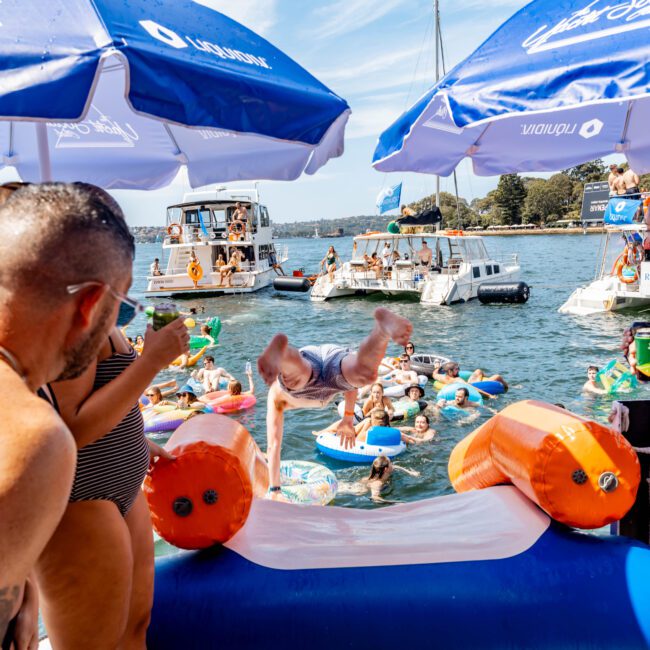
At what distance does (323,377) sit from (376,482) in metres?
4.14

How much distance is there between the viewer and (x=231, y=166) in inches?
A: 182

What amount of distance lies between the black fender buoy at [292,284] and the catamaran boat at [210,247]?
115cm

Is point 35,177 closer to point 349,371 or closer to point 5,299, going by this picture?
point 349,371

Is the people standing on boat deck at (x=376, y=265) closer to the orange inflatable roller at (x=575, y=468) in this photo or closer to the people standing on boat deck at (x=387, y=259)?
the people standing on boat deck at (x=387, y=259)

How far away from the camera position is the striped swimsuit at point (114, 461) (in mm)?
1972

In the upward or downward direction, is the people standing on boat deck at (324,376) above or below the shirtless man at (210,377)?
above

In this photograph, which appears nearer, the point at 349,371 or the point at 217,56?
the point at 217,56

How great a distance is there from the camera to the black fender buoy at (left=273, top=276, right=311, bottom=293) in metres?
27.1

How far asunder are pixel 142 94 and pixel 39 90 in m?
0.36

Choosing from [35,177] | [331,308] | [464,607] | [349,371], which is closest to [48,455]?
[464,607]

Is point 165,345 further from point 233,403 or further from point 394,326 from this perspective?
point 233,403

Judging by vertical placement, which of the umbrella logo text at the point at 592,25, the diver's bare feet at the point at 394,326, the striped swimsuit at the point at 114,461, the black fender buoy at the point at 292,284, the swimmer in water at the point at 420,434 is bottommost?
the swimmer in water at the point at 420,434

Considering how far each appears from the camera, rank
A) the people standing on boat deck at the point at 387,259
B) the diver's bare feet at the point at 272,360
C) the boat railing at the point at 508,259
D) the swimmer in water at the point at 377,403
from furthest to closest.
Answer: the boat railing at the point at 508,259 < the people standing on boat deck at the point at 387,259 < the swimmer in water at the point at 377,403 < the diver's bare feet at the point at 272,360

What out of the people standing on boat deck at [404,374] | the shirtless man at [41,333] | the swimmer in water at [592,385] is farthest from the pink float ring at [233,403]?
the shirtless man at [41,333]
